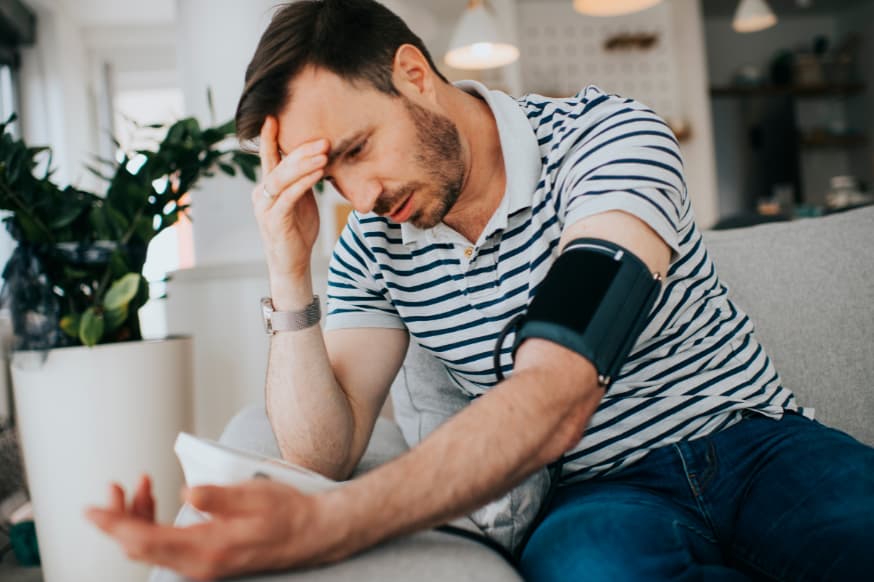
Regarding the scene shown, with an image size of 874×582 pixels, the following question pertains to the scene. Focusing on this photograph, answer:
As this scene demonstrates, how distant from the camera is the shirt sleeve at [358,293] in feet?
3.95

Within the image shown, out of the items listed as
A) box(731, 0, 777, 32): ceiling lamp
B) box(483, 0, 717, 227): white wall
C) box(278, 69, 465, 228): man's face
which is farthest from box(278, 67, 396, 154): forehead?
box(483, 0, 717, 227): white wall

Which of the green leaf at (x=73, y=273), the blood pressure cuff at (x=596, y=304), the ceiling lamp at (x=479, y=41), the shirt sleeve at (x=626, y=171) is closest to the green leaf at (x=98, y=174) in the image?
the green leaf at (x=73, y=273)

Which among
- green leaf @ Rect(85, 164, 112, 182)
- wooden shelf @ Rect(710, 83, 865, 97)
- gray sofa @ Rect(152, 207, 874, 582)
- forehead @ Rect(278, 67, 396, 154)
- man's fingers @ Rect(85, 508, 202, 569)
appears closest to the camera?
man's fingers @ Rect(85, 508, 202, 569)

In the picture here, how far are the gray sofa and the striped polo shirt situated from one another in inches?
8.5

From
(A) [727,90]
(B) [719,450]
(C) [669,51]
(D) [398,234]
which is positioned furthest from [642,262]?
(A) [727,90]

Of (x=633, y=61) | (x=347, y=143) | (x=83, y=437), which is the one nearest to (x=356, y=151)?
(x=347, y=143)

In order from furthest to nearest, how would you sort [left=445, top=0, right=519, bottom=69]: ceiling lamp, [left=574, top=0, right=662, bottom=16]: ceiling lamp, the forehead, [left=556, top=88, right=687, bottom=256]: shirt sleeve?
[left=445, top=0, right=519, bottom=69]: ceiling lamp
[left=574, top=0, right=662, bottom=16]: ceiling lamp
the forehead
[left=556, top=88, right=687, bottom=256]: shirt sleeve

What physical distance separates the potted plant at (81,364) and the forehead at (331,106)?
2.65 ft

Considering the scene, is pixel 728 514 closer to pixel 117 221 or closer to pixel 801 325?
pixel 801 325

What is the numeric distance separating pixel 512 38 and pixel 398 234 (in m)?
4.61

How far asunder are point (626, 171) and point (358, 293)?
54 centimetres

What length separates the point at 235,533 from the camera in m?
0.60

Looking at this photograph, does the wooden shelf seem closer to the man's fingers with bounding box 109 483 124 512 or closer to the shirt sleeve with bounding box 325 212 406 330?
the shirt sleeve with bounding box 325 212 406 330

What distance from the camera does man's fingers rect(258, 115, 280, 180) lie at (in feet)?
3.31
